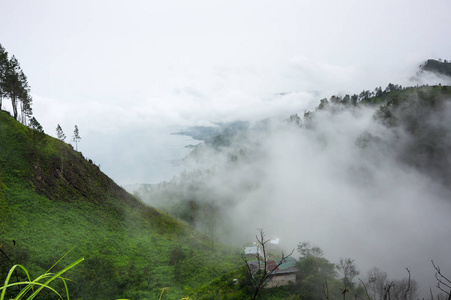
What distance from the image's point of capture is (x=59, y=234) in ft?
115

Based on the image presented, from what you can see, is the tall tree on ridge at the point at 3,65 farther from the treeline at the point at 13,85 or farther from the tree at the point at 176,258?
the tree at the point at 176,258

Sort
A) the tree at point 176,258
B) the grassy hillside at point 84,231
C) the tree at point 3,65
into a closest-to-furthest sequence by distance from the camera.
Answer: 1. the grassy hillside at point 84,231
2. the tree at point 176,258
3. the tree at point 3,65

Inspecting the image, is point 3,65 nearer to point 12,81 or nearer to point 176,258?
point 12,81

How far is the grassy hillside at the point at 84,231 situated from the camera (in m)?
29.7

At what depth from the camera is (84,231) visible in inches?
1564

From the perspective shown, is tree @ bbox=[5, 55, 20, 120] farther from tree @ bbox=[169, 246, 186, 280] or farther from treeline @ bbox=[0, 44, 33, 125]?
tree @ bbox=[169, 246, 186, 280]

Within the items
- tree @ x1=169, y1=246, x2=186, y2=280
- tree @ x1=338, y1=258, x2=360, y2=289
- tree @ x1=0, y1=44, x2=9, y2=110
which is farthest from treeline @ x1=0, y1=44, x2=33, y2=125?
tree @ x1=338, y1=258, x2=360, y2=289

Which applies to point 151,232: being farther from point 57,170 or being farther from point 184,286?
point 57,170

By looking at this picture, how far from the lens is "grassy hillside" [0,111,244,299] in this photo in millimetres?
29703

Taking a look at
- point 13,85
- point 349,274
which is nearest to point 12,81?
point 13,85

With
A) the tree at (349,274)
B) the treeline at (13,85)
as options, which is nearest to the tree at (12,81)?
the treeline at (13,85)

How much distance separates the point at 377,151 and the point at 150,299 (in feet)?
558

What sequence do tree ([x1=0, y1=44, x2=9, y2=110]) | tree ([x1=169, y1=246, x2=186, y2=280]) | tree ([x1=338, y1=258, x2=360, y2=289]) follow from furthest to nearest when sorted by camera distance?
tree ([x1=0, y1=44, x2=9, y2=110]) < tree ([x1=169, y1=246, x2=186, y2=280]) < tree ([x1=338, y1=258, x2=360, y2=289])

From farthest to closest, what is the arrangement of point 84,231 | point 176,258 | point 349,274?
point 349,274
point 176,258
point 84,231
